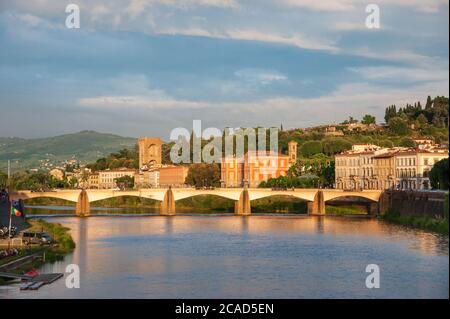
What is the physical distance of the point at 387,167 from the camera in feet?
200

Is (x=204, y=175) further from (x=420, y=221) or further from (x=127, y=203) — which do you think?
(x=420, y=221)

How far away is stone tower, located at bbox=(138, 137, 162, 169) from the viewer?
365 ft

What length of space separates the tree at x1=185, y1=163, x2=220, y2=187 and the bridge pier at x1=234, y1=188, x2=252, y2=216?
24921 millimetres

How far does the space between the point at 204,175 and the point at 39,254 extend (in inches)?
2092

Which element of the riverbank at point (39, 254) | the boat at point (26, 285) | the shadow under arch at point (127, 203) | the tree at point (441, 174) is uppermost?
the tree at point (441, 174)

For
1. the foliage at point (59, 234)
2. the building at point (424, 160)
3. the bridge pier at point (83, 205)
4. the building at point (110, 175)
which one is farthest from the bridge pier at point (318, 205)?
the building at point (110, 175)

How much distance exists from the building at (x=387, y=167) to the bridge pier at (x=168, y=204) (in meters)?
13.7

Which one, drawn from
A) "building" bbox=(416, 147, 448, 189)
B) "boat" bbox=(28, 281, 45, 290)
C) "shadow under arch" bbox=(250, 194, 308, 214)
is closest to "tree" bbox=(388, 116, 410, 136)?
"shadow under arch" bbox=(250, 194, 308, 214)

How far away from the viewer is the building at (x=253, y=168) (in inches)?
3118

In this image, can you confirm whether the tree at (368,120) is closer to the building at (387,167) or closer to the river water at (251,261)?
the building at (387,167)
